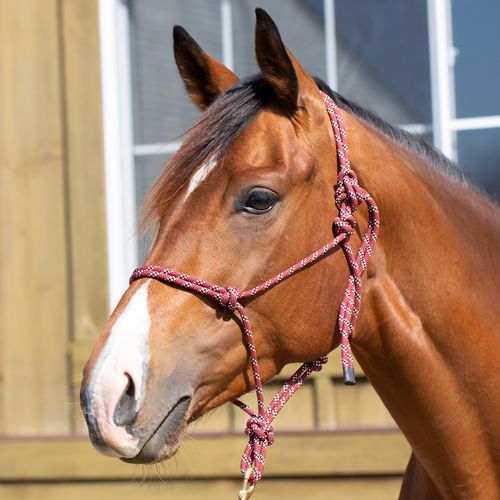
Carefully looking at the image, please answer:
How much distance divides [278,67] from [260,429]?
722 millimetres

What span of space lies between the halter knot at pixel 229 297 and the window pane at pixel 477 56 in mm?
2291

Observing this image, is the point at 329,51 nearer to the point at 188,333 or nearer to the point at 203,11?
the point at 203,11

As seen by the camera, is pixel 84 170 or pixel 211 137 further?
pixel 84 170

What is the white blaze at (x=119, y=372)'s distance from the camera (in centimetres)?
157

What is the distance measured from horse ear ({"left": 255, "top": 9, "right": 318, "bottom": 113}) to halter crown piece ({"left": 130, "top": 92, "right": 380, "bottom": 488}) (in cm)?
8

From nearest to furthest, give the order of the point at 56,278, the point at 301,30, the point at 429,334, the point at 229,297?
Result: 1. the point at 229,297
2. the point at 429,334
3. the point at 301,30
4. the point at 56,278

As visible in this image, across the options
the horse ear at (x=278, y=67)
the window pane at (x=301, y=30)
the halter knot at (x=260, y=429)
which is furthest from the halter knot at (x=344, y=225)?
the window pane at (x=301, y=30)

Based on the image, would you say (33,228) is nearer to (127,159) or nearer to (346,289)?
(127,159)

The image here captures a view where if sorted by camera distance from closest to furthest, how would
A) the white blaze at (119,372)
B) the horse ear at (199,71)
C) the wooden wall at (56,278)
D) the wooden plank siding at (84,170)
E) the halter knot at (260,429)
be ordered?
the white blaze at (119,372), the halter knot at (260,429), the horse ear at (199,71), the wooden wall at (56,278), the wooden plank siding at (84,170)

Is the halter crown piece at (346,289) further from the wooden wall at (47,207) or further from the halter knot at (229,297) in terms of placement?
the wooden wall at (47,207)

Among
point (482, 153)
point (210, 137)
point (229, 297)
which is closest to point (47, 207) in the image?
point (482, 153)

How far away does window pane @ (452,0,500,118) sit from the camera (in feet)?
12.0

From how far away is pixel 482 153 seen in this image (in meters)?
3.66

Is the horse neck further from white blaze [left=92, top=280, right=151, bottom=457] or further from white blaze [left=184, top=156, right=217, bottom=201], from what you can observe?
white blaze [left=92, top=280, right=151, bottom=457]
